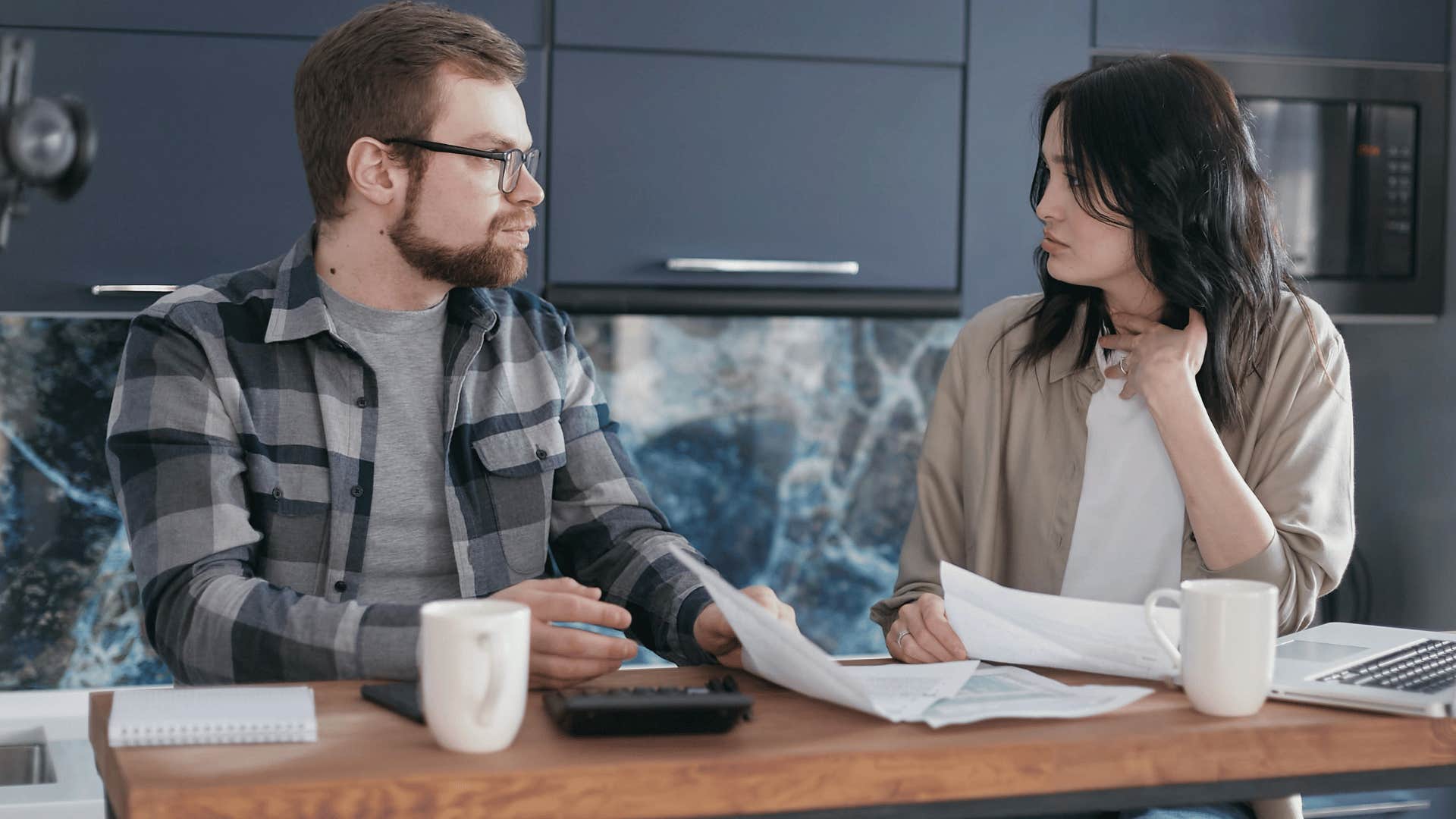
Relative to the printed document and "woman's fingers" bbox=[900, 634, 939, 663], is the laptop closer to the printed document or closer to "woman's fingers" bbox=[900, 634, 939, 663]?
the printed document

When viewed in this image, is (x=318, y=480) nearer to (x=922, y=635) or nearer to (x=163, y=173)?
(x=922, y=635)

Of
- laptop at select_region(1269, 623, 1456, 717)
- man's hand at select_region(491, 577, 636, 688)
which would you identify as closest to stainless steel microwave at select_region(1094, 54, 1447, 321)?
laptop at select_region(1269, 623, 1456, 717)

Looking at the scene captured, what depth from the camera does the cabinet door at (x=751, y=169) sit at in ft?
7.46

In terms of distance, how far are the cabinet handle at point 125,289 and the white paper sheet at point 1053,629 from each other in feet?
4.63

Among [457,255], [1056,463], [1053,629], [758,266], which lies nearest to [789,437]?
[758,266]

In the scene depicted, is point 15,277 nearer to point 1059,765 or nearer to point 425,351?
point 425,351

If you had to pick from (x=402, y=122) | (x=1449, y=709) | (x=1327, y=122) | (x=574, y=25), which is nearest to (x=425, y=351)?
(x=402, y=122)

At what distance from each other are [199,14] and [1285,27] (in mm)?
1856

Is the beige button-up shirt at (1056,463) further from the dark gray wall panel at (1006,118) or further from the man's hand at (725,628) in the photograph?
the dark gray wall panel at (1006,118)

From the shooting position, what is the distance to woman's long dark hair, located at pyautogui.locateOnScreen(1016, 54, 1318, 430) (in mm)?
1653

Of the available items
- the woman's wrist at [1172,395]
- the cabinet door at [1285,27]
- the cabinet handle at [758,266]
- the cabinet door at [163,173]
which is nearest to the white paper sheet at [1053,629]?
the woman's wrist at [1172,395]

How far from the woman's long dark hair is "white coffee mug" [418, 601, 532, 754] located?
102 centimetres

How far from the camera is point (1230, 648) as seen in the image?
1.08 m

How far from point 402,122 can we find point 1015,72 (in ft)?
3.84
